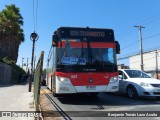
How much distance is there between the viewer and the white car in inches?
541

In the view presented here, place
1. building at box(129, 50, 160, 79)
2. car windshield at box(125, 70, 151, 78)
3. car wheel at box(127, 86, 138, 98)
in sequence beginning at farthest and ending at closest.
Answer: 1. building at box(129, 50, 160, 79)
2. car windshield at box(125, 70, 151, 78)
3. car wheel at box(127, 86, 138, 98)

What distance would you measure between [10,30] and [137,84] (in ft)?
98.1

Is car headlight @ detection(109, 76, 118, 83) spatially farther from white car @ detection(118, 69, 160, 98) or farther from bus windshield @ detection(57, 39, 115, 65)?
white car @ detection(118, 69, 160, 98)

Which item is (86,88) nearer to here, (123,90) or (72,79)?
(72,79)

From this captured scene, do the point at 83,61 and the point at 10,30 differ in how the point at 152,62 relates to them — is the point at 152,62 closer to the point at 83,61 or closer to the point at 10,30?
the point at 10,30

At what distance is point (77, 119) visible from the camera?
8.64 m

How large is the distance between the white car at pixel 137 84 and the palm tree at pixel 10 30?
27.7 metres

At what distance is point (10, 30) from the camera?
41.0 m

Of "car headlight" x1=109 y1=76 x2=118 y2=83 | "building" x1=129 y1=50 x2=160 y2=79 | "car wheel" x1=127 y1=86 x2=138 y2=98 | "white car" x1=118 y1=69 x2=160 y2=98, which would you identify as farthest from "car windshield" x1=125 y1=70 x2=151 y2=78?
"building" x1=129 y1=50 x2=160 y2=79

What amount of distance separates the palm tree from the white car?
27.7m

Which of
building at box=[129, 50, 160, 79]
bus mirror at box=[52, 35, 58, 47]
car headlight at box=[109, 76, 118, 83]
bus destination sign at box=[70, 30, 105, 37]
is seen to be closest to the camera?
bus mirror at box=[52, 35, 58, 47]

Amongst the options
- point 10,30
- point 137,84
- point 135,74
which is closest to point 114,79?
point 137,84

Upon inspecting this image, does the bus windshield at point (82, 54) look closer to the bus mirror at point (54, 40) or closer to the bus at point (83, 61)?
the bus at point (83, 61)

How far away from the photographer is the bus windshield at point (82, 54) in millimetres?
12125
